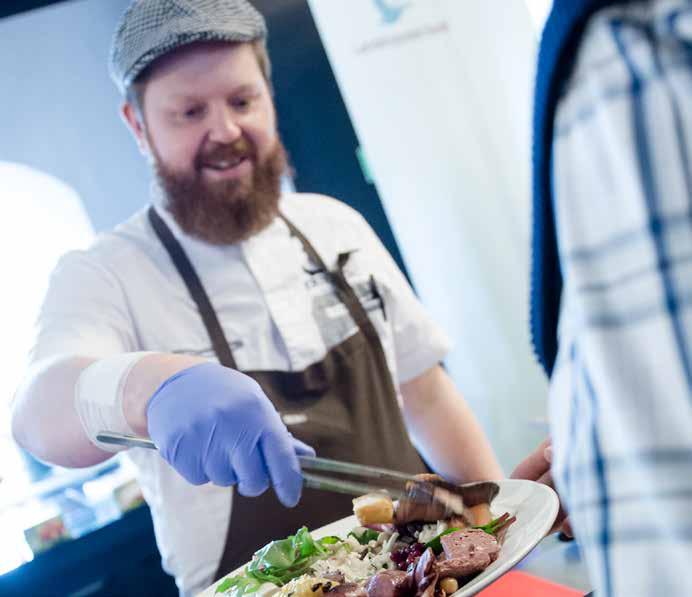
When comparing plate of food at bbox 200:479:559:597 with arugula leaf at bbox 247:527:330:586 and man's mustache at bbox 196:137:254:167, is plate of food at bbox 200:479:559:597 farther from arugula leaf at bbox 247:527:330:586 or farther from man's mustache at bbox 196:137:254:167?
man's mustache at bbox 196:137:254:167

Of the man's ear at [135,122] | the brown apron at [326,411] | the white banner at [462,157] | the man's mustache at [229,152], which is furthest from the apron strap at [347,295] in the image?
the white banner at [462,157]

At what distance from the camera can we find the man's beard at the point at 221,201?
1070 mm

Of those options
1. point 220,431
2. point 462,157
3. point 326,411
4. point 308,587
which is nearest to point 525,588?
point 308,587

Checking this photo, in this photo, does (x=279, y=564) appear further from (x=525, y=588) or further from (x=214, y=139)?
(x=214, y=139)

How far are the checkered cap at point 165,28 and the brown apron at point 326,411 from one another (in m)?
0.21

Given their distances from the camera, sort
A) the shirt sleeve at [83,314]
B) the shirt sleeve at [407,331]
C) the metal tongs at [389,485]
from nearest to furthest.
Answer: the metal tongs at [389,485]
the shirt sleeve at [83,314]
the shirt sleeve at [407,331]

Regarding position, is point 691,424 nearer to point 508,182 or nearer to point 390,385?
point 390,385

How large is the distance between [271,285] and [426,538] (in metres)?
0.47

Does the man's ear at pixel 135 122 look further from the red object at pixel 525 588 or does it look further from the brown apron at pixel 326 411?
the red object at pixel 525 588

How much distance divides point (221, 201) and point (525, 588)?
2.20ft

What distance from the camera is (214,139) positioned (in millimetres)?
1056

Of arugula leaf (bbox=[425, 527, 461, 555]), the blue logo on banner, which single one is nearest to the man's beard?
arugula leaf (bbox=[425, 527, 461, 555])

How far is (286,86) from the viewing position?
1.51m

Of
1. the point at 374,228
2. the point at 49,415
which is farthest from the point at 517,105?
the point at 49,415
